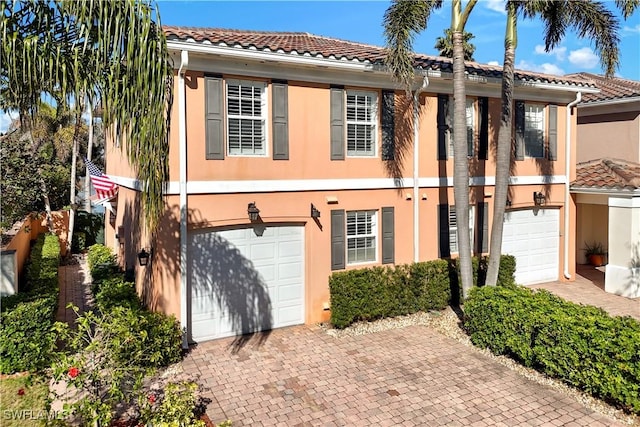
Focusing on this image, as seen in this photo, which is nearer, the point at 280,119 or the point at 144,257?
the point at 144,257

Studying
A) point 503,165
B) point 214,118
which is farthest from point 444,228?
point 214,118

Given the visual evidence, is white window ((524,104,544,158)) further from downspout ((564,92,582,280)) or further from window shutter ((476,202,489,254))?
window shutter ((476,202,489,254))

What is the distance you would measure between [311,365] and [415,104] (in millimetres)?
7569

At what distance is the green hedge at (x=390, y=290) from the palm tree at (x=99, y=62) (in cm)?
590

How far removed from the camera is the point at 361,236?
492 inches

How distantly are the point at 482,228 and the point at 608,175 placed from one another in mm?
5121

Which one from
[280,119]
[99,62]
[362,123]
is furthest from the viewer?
[362,123]

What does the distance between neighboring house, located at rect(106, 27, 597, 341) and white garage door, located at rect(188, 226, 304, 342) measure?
25 millimetres

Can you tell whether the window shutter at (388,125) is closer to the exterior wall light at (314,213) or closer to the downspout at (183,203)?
the exterior wall light at (314,213)

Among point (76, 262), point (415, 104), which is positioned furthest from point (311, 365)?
point (76, 262)

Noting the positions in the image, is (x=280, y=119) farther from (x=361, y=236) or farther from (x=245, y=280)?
(x=245, y=280)

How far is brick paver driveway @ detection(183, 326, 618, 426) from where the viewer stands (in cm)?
750

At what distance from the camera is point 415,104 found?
12.9m

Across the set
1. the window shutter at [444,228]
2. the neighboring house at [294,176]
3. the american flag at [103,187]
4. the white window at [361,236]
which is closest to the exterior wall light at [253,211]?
the neighboring house at [294,176]
